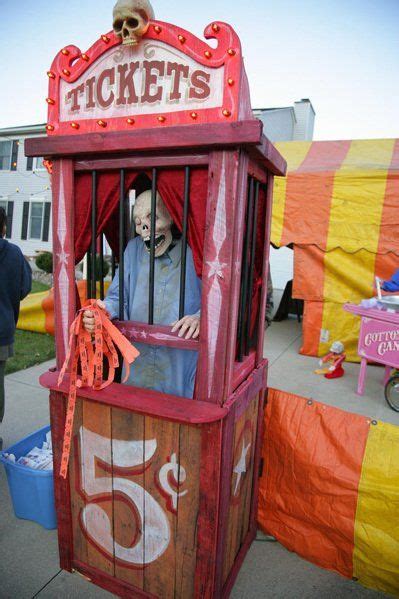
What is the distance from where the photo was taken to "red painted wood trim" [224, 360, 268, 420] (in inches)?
68.1

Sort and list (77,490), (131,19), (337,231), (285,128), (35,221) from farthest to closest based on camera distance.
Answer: (35,221), (285,128), (337,231), (77,490), (131,19)

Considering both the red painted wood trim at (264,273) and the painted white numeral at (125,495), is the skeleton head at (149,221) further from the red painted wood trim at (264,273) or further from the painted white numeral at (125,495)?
the painted white numeral at (125,495)

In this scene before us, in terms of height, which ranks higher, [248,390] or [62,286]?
[62,286]

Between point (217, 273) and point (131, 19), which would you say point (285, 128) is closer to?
point (131, 19)

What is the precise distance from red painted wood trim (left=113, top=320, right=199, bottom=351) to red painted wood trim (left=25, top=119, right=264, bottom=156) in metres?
0.72

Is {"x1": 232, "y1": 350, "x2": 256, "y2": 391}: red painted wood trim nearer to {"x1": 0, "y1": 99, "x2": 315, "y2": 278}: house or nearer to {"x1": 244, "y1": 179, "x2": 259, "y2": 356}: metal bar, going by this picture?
{"x1": 244, "y1": 179, "x2": 259, "y2": 356}: metal bar

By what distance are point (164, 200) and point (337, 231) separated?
14.5 feet

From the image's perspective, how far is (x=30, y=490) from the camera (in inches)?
93.0

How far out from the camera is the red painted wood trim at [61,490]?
1.92m

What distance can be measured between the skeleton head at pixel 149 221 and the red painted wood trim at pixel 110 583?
1.66 meters

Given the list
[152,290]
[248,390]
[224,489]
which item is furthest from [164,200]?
[224,489]

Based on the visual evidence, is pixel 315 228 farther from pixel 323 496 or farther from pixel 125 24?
pixel 125 24

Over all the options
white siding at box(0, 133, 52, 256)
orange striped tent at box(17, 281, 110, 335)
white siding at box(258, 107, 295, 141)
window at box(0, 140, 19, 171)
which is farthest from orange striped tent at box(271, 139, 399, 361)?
window at box(0, 140, 19, 171)

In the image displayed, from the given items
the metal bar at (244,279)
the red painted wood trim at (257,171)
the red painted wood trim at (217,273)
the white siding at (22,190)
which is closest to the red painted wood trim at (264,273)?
the red painted wood trim at (257,171)
